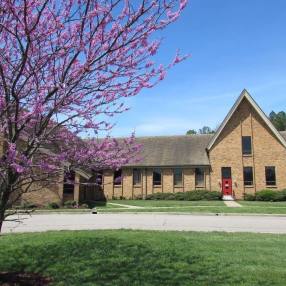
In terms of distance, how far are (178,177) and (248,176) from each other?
6.61m

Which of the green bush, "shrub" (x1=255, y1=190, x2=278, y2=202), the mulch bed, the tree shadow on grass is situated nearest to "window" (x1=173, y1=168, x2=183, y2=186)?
"shrub" (x1=255, y1=190, x2=278, y2=202)

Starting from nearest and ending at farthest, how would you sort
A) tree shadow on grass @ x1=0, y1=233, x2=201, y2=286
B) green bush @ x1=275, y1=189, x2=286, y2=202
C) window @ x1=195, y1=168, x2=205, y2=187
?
tree shadow on grass @ x1=0, y1=233, x2=201, y2=286
green bush @ x1=275, y1=189, x2=286, y2=202
window @ x1=195, y1=168, x2=205, y2=187

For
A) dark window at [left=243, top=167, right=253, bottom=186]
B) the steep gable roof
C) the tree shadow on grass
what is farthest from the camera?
the steep gable roof

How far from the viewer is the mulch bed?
6.80 m

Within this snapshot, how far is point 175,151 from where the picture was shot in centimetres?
4162

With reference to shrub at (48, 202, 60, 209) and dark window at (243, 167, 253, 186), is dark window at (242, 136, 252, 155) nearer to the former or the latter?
dark window at (243, 167, 253, 186)

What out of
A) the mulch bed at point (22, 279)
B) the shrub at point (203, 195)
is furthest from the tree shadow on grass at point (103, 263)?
the shrub at point (203, 195)

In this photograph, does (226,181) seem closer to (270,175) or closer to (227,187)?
(227,187)

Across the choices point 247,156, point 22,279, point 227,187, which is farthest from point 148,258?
point 247,156

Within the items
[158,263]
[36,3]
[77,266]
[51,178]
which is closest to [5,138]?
[51,178]

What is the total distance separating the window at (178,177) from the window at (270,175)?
7.96 m

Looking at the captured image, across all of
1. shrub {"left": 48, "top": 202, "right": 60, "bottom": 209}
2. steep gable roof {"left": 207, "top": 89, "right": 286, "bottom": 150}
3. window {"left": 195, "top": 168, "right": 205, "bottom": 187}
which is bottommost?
shrub {"left": 48, "top": 202, "right": 60, "bottom": 209}

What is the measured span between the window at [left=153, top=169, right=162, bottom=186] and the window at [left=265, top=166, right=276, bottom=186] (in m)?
10.0

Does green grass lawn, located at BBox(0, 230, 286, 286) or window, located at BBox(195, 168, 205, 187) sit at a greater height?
window, located at BBox(195, 168, 205, 187)
